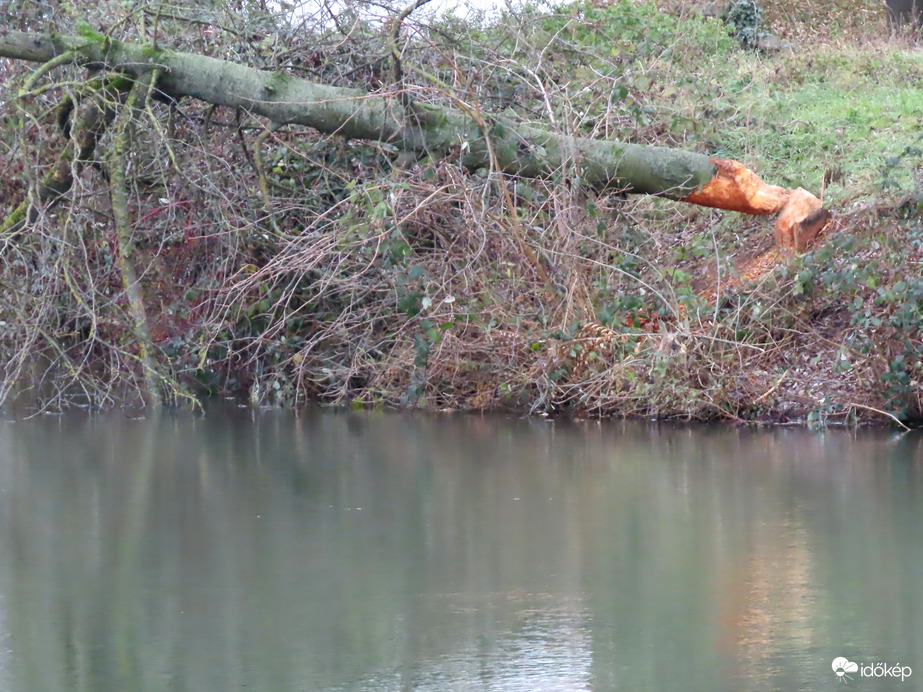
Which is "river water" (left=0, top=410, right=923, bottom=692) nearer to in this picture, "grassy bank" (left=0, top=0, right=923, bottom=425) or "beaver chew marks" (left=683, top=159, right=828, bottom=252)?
"grassy bank" (left=0, top=0, right=923, bottom=425)

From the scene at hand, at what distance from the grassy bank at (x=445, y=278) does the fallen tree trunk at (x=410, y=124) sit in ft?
0.59

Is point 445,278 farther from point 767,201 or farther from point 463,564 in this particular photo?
point 463,564

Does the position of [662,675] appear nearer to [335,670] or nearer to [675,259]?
[335,670]

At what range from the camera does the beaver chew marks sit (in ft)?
31.1

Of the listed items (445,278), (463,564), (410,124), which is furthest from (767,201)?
(463,564)

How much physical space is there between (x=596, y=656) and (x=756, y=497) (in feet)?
7.88

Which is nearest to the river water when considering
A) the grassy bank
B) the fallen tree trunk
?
the grassy bank

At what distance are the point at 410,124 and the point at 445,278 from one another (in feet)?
4.03

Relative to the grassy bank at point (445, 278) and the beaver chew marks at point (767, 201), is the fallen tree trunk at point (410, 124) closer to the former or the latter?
the beaver chew marks at point (767, 201)

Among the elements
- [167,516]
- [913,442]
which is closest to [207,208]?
[167,516]

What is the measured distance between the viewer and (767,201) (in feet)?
32.1

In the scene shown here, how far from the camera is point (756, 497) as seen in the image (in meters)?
5.73

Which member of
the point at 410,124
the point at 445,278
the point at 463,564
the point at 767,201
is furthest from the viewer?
the point at 767,201

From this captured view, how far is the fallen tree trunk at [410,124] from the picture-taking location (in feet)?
30.2
